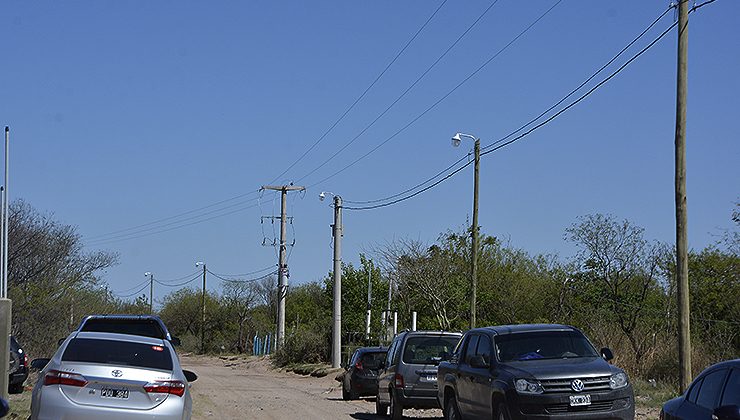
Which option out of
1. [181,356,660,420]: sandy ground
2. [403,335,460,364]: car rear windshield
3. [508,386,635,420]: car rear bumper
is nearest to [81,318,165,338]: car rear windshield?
[181,356,660,420]: sandy ground

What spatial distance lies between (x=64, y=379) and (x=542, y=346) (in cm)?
753

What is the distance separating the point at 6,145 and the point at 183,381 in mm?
11098

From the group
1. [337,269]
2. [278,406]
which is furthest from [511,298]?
[278,406]

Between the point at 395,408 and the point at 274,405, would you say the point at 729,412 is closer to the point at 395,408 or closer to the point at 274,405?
the point at 395,408

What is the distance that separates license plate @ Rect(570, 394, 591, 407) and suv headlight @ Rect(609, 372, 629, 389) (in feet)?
1.51

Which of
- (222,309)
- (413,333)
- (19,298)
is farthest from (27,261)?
(222,309)

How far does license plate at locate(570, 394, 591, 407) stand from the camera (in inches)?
563

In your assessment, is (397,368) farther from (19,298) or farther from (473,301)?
(19,298)

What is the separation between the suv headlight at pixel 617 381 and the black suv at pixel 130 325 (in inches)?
332

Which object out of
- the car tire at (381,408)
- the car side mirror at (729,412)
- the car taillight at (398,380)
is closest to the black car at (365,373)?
the car tire at (381,408)

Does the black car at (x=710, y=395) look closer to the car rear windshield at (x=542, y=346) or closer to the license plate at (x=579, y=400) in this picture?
the license plate at (x=579, y=400)

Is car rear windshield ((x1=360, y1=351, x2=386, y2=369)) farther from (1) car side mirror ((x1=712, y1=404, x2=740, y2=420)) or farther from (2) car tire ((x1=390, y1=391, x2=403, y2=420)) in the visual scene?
(1) car side mirror ((x1=712, y1=404, x2=740, y2=420))

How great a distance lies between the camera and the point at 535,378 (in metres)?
14.4

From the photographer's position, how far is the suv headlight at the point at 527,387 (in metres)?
14.4
